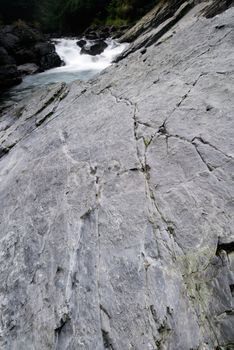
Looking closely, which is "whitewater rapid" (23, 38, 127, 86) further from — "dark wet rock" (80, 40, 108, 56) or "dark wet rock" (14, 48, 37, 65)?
"dark wet rock" (14, 48, 37, 65)

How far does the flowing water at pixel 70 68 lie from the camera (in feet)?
47.9

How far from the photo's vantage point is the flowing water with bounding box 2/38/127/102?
1459cm

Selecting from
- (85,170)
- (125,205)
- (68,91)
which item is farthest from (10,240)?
(68,91)

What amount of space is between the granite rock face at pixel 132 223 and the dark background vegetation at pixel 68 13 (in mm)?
27937

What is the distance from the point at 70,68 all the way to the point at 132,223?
18206 millimetres

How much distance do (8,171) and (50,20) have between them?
40.1 meters

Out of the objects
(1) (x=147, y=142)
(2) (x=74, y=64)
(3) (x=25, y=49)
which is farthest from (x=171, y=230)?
(3) (x=25, y=49)

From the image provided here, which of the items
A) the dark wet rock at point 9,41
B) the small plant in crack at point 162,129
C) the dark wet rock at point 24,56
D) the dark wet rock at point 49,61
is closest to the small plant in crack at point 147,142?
the small plant in crack at point 162,129

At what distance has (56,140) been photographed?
5.21 meters

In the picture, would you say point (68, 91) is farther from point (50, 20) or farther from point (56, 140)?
point (50, 20)

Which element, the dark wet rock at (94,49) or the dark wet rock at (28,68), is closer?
the dark wet rock at (28,68)

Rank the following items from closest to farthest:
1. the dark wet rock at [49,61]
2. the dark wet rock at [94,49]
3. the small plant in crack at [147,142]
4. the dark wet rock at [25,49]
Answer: the small plant in crack at [147,142] → the dark wet rock at [49,61] → the dark wet rock at [25,49] → the dark wet rock at [94,49]

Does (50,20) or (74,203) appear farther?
(50,20)

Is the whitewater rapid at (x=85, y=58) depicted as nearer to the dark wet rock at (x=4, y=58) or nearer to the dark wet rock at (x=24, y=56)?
the dark wet rock at (x=24, y=56)
